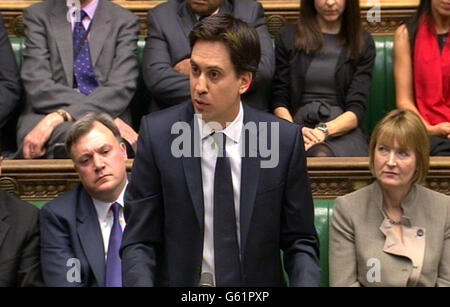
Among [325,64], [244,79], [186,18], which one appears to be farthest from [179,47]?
[244,79]

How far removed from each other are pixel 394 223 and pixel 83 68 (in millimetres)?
696

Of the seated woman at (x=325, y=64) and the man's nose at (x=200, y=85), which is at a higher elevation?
the seated woman at (x=325, y=64)

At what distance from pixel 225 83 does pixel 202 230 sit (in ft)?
0.56

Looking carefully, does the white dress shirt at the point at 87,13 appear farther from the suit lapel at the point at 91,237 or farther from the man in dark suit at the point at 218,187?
the man in dark suit at the point at 218,187

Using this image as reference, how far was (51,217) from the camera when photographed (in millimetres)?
1433

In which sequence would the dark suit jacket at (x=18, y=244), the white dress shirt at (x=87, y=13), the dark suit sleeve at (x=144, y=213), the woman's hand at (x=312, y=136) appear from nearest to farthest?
the dark suit sleeve at (x=144, y=213), the dark suit jacket at (x=18, y=244), the woman's hand at (x=312, y=136), the white dress shirt at (x=87, y=13)

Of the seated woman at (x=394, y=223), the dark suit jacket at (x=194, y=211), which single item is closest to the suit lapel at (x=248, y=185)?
the dark suit jacket at (x=194, y=211)

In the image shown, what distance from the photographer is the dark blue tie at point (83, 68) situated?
185 centimetres

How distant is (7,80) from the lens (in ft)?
6.02

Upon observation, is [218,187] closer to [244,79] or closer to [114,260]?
[244,79]

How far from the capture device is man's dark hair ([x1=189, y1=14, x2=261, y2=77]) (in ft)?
3.78

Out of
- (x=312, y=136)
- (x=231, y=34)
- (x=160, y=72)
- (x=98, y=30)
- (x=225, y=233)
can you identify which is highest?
(x=98, y=30)

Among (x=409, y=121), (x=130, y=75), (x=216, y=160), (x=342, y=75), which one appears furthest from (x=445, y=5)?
(x=216, y=160)

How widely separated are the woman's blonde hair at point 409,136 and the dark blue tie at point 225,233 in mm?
365
